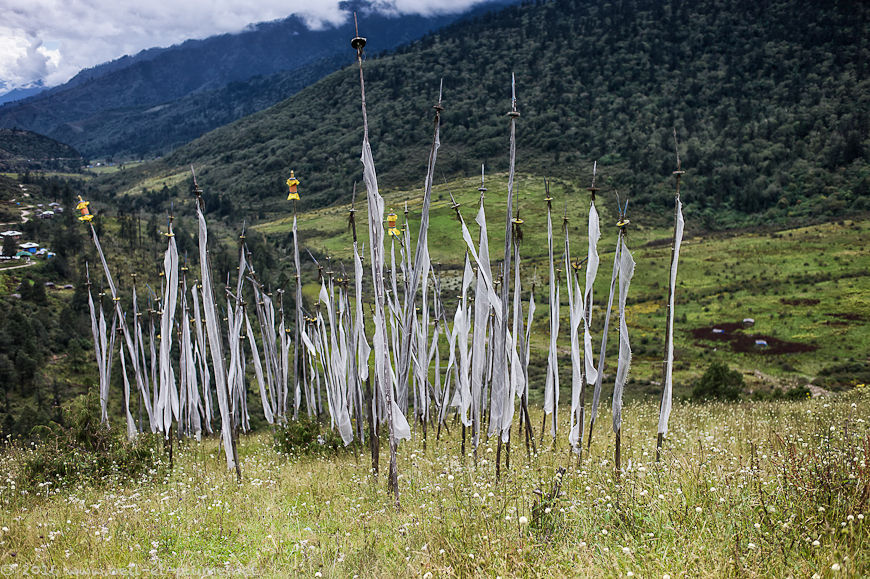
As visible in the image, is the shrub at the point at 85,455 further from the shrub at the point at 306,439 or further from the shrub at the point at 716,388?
the shrub at the point at 716,388

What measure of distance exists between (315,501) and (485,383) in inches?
97.9

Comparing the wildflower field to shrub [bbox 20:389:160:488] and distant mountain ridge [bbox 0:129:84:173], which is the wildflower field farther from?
distant mountain ridge [bbox 0:129:84:173]

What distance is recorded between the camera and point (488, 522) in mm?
3854

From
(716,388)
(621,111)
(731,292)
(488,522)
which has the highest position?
(621,111)

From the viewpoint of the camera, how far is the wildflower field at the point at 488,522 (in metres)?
3.26

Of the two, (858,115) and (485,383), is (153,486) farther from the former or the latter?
(858,115)

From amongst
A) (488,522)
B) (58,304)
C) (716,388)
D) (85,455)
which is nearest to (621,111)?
(716,388)

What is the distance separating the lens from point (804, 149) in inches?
3669

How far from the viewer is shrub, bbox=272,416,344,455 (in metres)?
8.80

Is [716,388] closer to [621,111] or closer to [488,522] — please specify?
[488,522]

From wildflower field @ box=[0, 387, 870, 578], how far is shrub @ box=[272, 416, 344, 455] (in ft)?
6.14

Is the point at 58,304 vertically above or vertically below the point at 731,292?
above

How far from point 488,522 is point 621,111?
13786 cm

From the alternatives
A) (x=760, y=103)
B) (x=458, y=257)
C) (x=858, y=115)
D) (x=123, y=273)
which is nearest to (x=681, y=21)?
(x=760, y=103)
